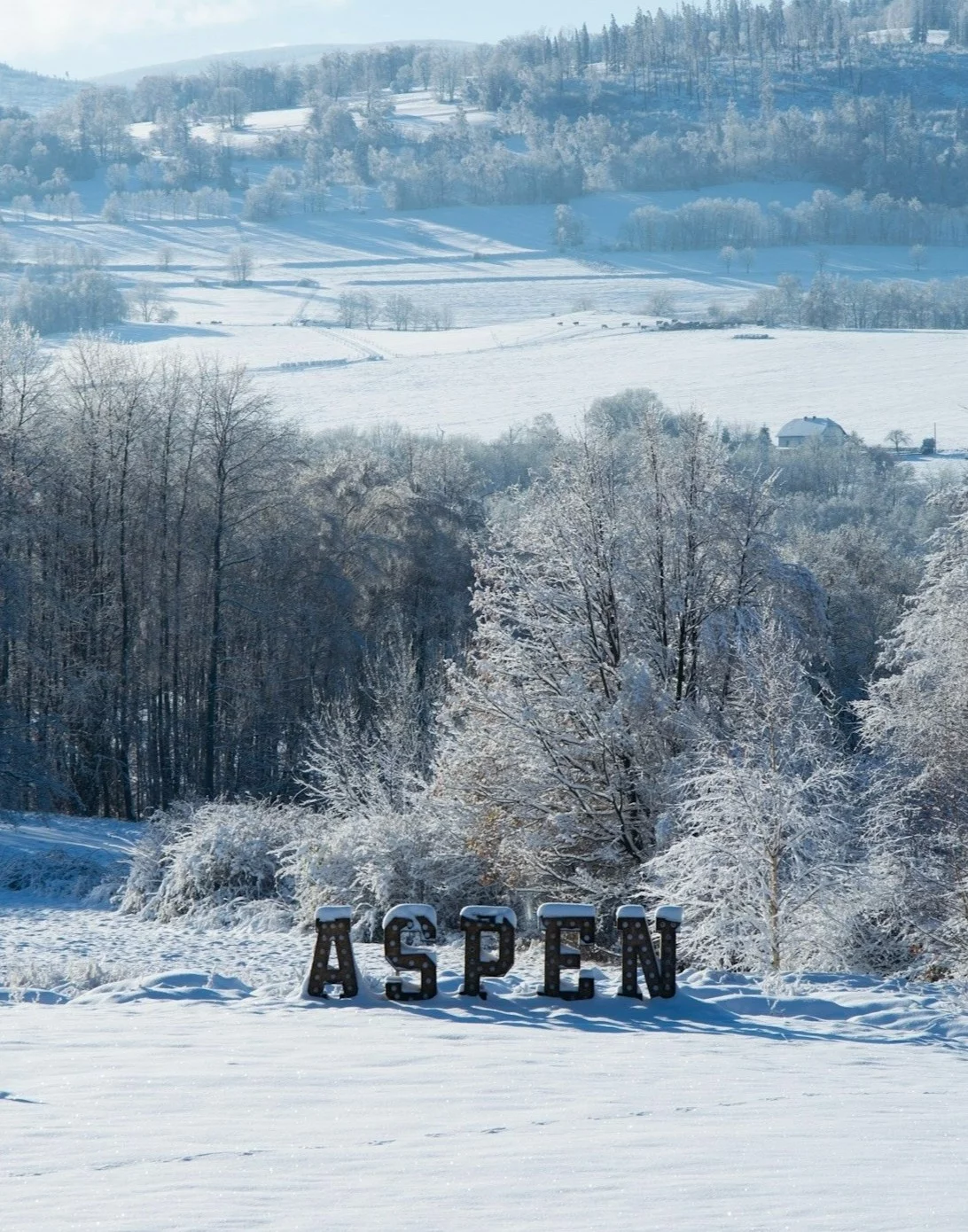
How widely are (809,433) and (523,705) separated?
59060 millimetres

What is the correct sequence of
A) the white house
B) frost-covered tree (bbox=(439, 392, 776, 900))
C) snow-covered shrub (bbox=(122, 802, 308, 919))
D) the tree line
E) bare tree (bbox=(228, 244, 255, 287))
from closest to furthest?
the tree line, frost-covered tree (bbox=(439, 392, 776, 900)), snow-covered shrub (bbox=(122, 802, 308, 919)), the white house, bare tree (bbox=(228, 244, 255, 287))

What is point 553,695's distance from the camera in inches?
874

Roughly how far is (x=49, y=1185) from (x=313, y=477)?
3523cm

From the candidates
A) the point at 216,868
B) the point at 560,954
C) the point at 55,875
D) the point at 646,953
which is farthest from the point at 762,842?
the point at 55,875

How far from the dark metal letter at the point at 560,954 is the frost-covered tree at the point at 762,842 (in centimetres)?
426

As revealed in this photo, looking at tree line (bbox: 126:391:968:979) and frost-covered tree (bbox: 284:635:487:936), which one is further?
frost-covered tree (bbox: 284:635:487:936)

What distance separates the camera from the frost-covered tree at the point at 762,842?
18234 millimetres

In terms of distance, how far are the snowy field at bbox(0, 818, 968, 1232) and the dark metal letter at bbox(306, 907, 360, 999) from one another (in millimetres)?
195

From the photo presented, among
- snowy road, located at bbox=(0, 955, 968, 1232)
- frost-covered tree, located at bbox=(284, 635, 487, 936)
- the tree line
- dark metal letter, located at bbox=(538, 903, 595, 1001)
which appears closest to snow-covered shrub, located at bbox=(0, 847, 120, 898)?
the tree line

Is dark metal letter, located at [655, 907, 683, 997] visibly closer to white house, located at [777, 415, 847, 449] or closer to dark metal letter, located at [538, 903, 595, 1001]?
dark metal letter, located at [538, 903, 595, 1001]

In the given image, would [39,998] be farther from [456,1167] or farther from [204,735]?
[204,735]

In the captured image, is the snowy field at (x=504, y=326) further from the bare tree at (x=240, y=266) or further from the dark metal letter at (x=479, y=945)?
the dark metal letter at (x=479, y=945)

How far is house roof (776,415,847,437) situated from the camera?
77.5m

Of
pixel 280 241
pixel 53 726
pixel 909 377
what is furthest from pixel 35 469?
pixel 280 241
